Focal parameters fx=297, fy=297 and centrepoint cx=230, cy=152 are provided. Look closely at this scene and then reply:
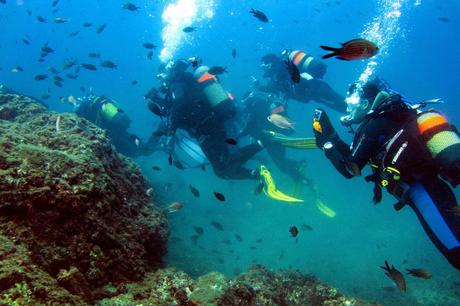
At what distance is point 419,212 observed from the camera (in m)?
3.93

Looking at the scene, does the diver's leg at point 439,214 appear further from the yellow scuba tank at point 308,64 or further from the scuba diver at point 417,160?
the yellow scuba tank at point 308,64

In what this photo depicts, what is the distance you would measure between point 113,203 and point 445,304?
11.2m

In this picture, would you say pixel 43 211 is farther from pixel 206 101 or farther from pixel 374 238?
pixel 374 238

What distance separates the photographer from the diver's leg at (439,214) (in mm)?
3598

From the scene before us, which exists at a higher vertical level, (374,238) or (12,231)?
(12,231)

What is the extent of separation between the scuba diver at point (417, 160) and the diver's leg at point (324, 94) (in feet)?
19.2

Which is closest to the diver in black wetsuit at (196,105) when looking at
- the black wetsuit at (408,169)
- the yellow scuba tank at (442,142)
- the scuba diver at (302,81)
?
the scuba diver at (302,81)

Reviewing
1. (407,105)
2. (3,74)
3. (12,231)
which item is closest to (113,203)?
(12,231)

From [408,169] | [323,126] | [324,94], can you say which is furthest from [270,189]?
[324,94]

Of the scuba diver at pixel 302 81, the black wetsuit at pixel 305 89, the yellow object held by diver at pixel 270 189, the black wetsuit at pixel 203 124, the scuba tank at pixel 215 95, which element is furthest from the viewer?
the black wetsuit at pixel 305 89

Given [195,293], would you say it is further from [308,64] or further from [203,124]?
[308,64]

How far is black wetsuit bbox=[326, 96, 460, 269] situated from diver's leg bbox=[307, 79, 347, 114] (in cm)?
616

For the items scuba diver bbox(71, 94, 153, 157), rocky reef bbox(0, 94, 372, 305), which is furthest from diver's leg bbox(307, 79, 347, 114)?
rocky reef bbox(0, 94, 372, 305)

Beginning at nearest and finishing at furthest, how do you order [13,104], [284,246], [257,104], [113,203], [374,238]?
[113,203], [13,104], [257,104], [284,246], [374,238]
